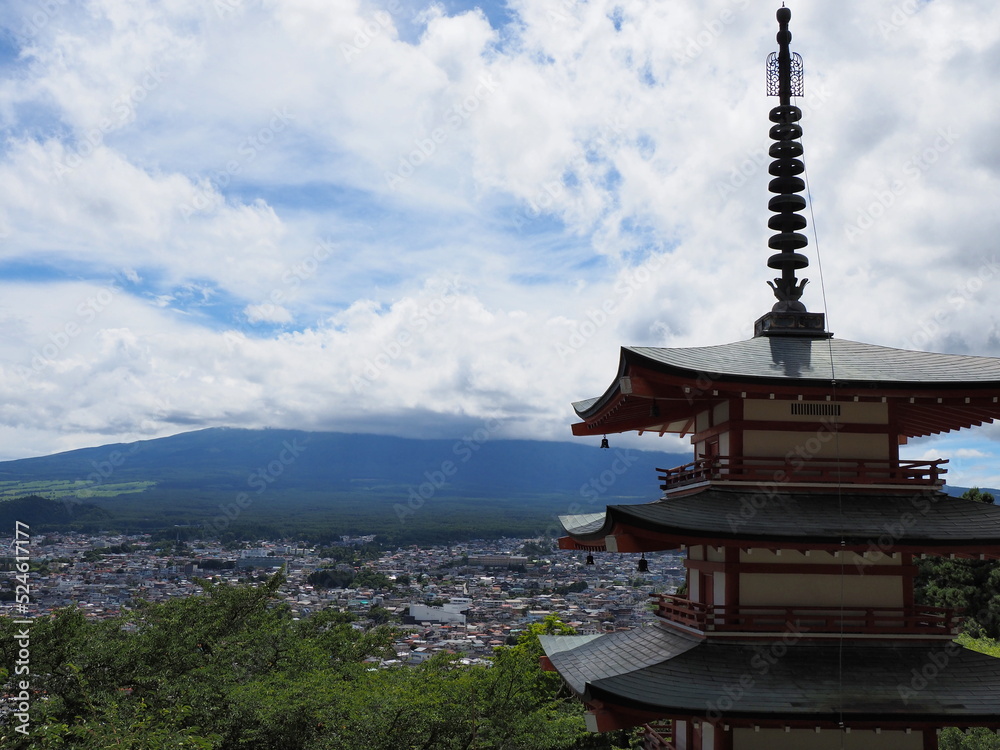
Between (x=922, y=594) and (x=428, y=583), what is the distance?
57320mm

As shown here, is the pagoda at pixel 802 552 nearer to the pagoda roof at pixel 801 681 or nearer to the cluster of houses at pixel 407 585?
the pagoda roof at pixel 801 681

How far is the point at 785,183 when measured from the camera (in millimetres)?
13711

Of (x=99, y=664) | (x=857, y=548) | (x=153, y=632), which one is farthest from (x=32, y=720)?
(x=857, y=548)

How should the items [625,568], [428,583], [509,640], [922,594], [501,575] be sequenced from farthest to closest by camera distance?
[625,568] < [501,575] < [428,583] < [509,640] < [922,594]

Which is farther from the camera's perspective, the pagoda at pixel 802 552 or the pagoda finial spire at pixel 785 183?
the pagoda finial spire at pixel 785 183

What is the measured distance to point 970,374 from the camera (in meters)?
10.6

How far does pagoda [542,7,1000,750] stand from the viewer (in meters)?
9.40

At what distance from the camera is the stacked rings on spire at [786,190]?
44.0 feet

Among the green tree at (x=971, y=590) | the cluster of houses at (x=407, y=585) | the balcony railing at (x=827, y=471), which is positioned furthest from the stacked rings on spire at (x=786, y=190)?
the green tree at (x=971, y=590)

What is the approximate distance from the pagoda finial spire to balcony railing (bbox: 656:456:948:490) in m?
2.97

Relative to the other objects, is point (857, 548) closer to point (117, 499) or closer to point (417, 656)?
point (417, 656)

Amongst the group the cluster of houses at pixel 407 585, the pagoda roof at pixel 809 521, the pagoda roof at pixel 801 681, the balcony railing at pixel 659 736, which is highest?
the pagoda roof at pixel 809 521

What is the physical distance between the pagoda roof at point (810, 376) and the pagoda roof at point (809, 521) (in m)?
1.42

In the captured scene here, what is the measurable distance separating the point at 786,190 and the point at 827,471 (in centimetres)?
544
